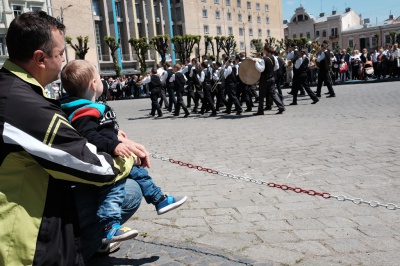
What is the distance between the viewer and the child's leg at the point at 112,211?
2.68m

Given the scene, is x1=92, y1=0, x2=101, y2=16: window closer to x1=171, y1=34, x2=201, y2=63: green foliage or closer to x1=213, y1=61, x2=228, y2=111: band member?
x1=171, y1=34, x2=201, y2=63: green foliage

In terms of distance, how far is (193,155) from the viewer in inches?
307

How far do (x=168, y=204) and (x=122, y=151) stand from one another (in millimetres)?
1116

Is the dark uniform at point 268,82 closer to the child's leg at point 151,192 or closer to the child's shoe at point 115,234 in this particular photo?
the child's leg at point 151,192

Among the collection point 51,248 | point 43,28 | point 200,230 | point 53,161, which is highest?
point 43,28

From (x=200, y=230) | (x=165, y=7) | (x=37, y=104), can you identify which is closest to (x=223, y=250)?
(x=200, y=230)

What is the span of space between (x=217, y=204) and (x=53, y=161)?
10.3 feet

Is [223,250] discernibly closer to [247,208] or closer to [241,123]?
[247,208]

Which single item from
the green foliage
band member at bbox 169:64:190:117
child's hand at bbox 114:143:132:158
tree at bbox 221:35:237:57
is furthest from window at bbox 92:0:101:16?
child's hand at bbox 114:143:132:158

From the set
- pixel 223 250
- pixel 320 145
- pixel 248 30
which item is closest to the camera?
pixel 223 250

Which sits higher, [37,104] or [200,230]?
[37,104]

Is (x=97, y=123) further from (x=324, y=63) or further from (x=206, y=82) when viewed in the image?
(x=324, y=63)

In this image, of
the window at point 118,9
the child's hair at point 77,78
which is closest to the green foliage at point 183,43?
the window at point 118,9

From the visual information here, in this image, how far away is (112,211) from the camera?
274 centimetres
